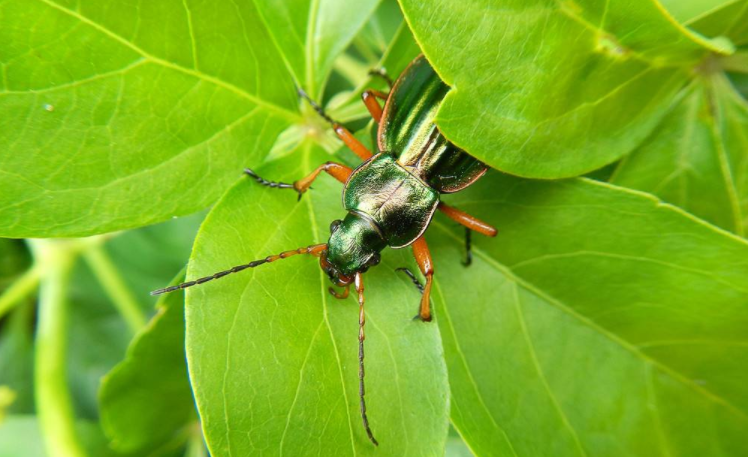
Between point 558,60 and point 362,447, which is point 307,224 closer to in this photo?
point 362,447

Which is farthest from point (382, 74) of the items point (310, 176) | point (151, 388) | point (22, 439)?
point (22, 439)

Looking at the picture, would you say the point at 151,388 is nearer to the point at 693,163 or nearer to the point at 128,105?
the point at 128,105

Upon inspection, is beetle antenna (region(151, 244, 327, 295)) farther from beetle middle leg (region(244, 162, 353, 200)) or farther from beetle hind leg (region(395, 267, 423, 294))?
beetle hind leg (region(395, 267, 423, 294))

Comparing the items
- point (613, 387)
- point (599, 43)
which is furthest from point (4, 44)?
point (613, 387)

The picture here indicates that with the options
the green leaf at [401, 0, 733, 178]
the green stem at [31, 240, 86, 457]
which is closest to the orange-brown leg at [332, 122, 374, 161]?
the green leaf at [401, 0, 733, 178]

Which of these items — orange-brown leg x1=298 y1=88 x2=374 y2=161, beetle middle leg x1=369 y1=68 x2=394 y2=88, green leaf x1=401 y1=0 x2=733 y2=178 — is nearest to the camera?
green leaf x1=401 y1=0 x2=733 y2=178
